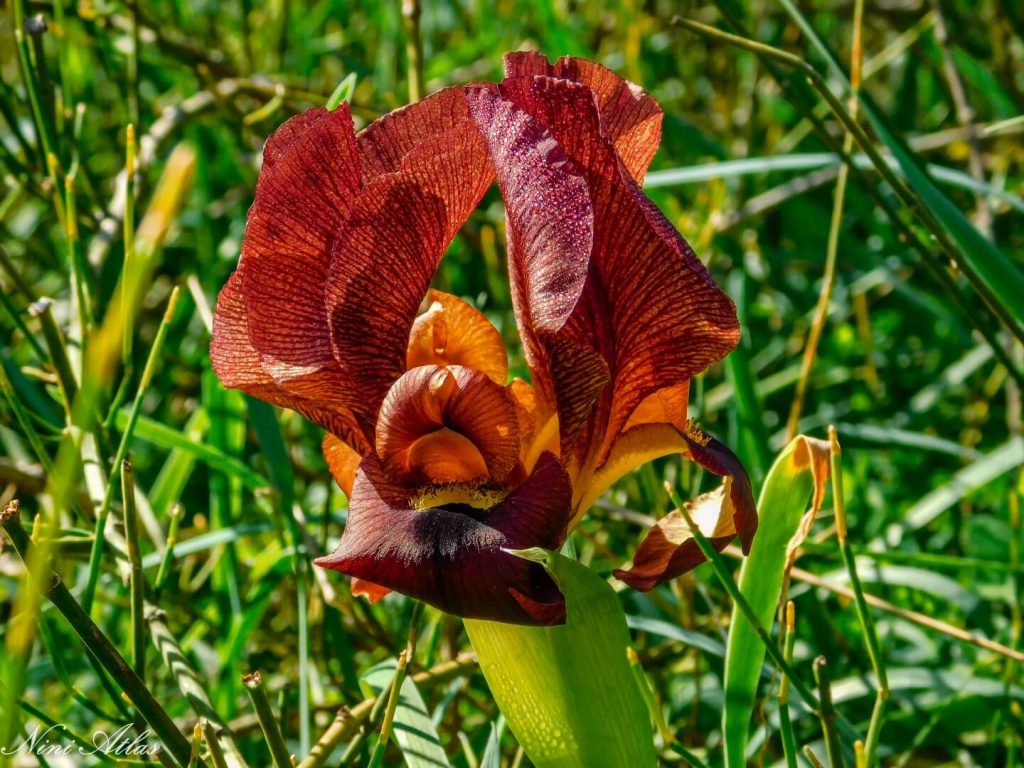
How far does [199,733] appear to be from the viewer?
692 mm

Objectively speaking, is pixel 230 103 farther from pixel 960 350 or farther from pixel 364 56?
pixel 960 350

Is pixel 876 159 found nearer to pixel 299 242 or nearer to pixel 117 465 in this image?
pixel 299 242

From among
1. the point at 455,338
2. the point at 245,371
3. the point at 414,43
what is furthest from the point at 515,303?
the point at 414,43

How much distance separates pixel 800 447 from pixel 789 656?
0.47ft

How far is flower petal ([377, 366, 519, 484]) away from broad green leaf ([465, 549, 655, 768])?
0.11 m

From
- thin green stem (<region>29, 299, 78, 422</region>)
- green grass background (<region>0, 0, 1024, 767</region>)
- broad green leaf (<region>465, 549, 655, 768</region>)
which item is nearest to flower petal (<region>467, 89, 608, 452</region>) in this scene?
broad green leaf (<region>465, 549, 655, 768</region>)

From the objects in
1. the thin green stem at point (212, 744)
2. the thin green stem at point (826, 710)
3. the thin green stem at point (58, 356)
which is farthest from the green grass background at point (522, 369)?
the thin green stem at point (826, 710)

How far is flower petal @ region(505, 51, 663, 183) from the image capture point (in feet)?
2.58

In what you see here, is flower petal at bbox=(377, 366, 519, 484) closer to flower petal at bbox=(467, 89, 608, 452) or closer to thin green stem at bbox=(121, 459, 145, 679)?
flower petal at bbox=(467, 89, 608, 452)

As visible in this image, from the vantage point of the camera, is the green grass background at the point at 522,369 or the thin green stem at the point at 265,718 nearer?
the thin green stem at the point at 265,718

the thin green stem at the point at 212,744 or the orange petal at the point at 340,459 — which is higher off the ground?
the orange petal at the point at 340,459

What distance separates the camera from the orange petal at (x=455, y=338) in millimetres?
880

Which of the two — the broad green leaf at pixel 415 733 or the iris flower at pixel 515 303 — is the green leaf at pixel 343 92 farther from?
the broad green leaf at pixel 415 733

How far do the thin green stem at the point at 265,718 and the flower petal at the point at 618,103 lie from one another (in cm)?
40
